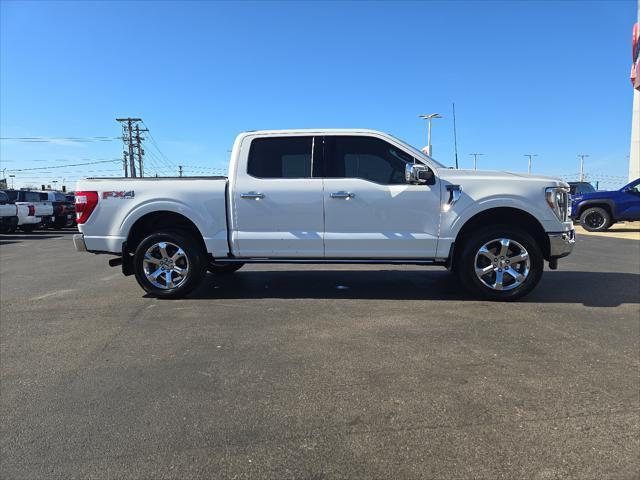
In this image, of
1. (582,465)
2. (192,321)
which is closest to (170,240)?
(192,321)

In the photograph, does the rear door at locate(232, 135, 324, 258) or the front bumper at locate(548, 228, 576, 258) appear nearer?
the front bumper at locate(548, 228, 576, 258)

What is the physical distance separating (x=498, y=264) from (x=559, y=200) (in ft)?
3.53

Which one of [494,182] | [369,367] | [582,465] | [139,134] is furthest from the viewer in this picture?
[139,134]

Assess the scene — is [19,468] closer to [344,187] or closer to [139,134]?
[344,187]

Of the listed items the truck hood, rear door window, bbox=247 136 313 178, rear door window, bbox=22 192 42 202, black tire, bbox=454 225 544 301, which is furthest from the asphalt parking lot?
rear door window, bbox=22 192 42 202

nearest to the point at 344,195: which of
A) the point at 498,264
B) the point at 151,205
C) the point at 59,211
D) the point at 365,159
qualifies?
the point at 365,159

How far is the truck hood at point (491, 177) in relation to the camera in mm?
5672

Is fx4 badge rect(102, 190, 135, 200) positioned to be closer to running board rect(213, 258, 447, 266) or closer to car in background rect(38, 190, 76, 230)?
running board rect(213, 258, 447, 266)

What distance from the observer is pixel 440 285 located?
269 inches

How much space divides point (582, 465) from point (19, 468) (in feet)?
9.54

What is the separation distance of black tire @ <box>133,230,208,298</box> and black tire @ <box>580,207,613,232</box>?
51.3ft

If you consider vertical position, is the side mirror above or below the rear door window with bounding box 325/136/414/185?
below

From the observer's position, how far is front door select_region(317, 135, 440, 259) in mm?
5734

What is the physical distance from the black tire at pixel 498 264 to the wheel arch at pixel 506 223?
0.48 ft
